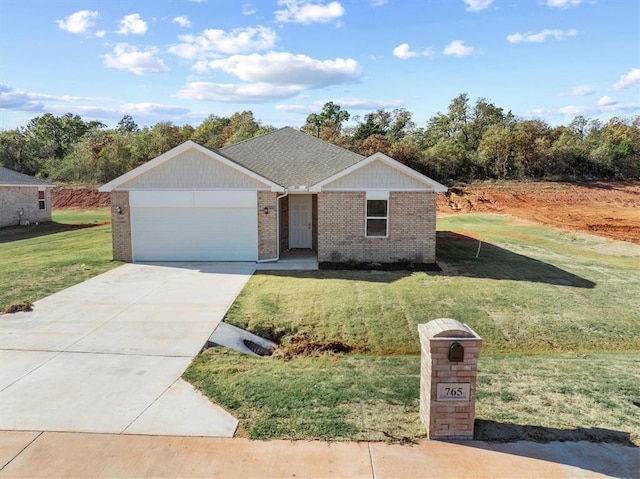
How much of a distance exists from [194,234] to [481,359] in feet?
37.1

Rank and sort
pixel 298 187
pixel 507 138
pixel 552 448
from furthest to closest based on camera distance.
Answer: pixel 507 138 < pixel 298 187 < pixel 552 448

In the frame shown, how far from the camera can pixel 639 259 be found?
18172 millimetres

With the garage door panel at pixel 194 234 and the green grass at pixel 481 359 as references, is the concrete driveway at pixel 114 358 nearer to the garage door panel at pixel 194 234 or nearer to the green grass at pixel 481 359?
the green grass at pixel 481 359

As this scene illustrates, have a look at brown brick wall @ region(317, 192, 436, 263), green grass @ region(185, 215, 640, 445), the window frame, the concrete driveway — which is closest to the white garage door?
brown brick wall @ region(317, 192, 436, 263)

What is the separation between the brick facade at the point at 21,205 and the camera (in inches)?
1119

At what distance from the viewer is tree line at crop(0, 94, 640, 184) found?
4769 centimetres

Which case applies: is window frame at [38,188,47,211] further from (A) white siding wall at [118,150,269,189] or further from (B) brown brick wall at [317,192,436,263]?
(B) brown brick wall at [317,192,436,263]

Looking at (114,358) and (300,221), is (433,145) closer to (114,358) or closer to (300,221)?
(300,221)

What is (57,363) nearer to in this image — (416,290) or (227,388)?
(227,388)

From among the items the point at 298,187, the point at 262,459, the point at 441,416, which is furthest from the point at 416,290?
the point at 262,459

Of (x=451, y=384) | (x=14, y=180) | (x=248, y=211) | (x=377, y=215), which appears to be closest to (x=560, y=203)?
(x=377, y=215)

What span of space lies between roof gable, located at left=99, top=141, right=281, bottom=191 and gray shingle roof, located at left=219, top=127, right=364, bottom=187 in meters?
1.12

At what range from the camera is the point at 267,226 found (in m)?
16.4

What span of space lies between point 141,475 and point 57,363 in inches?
151
